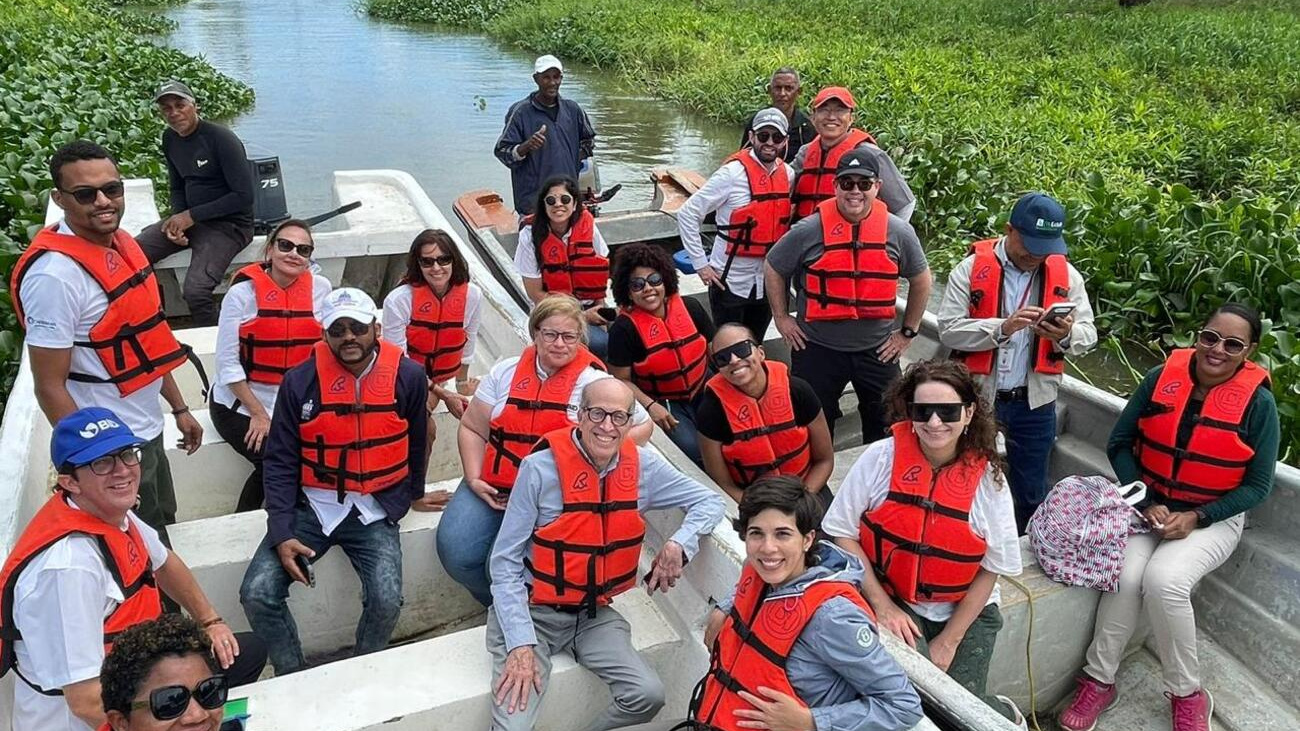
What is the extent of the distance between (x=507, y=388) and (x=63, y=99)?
8.47m

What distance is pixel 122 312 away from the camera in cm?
292

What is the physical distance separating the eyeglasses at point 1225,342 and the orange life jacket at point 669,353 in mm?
1757

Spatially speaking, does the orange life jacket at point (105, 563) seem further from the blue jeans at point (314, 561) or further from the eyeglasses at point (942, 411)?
the eyeglasses at point (942, 411)

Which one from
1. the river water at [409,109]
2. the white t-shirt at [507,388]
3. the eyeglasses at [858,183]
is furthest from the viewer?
the river water at [409,109]

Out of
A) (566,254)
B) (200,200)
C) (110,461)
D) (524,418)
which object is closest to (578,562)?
(524,418)

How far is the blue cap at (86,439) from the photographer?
2.17 meters

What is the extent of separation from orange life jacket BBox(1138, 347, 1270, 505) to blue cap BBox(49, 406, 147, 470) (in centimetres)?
302

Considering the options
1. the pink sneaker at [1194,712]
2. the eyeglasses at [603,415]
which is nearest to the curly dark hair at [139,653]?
the eyeglasses at [603,415]

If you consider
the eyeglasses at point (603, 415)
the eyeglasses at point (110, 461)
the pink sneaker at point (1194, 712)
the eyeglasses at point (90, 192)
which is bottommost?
the pink sneaker at point (1194, 712)

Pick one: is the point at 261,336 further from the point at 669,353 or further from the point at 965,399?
the point at 965,399

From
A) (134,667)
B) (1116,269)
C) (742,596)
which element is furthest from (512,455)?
(1116,269)

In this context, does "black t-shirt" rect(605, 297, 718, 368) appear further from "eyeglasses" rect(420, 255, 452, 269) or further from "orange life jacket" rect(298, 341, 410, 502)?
"orange life jacket" rect(298, 341, 410, 502)

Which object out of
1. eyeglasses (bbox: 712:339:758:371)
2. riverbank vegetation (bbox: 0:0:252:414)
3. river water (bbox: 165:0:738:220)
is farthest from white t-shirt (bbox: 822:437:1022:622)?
river water (bbox: 165:0:738:220)

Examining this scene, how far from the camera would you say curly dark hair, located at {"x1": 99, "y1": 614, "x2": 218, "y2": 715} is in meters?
1.73
